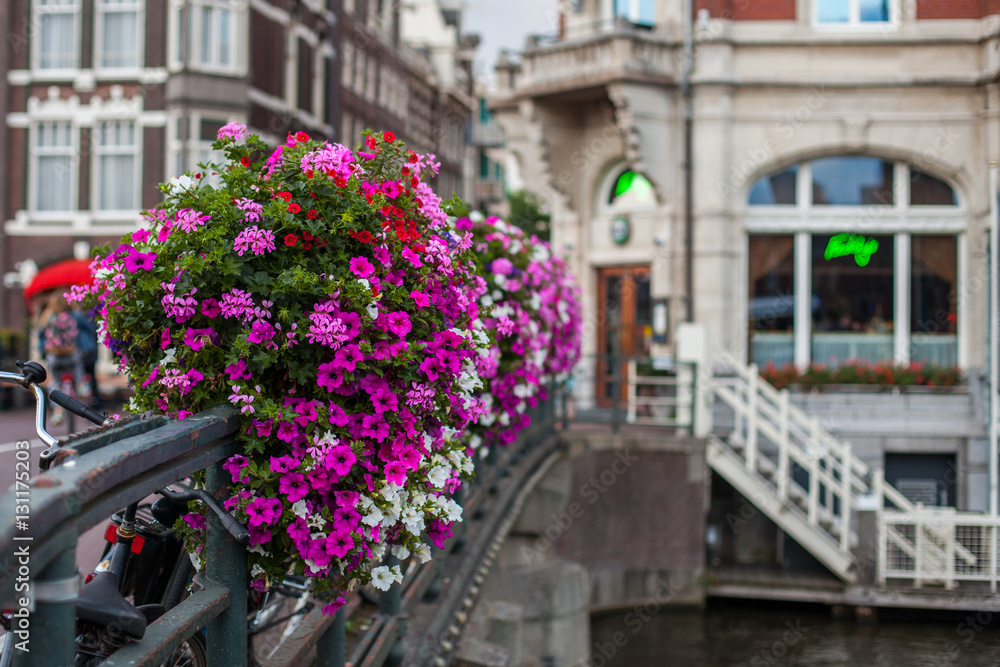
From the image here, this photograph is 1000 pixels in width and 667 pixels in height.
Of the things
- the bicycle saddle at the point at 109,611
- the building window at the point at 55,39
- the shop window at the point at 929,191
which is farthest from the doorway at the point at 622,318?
the bicycle saddle at the point at 109,611

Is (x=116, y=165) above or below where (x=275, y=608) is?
above

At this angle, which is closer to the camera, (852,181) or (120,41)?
(852,181)

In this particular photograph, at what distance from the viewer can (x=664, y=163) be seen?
57.9ft

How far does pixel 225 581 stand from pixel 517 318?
4.70 metres

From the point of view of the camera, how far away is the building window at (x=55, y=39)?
2466 centimetres

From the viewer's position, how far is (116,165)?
80.5 ft

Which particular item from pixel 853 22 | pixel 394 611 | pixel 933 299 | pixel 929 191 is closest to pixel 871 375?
pixel 933 299

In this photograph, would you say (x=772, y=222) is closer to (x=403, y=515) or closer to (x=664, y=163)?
(x=664, y=163)

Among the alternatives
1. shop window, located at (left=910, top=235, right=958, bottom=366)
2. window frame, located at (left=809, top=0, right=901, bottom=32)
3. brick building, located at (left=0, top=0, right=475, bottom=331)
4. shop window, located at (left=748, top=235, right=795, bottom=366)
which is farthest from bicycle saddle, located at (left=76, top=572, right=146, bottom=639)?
brick building, located at (left=0, top=0, right=475, bottom=331)

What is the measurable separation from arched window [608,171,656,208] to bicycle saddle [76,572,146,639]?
16.8 m

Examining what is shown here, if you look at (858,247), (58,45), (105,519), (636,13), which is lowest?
(105,519)

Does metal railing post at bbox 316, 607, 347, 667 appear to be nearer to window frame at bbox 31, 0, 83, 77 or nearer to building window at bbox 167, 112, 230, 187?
building window at bbox 167, 112, 230, 187

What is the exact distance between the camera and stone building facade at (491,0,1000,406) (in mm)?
16828

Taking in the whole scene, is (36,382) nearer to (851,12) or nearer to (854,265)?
(854,265)
